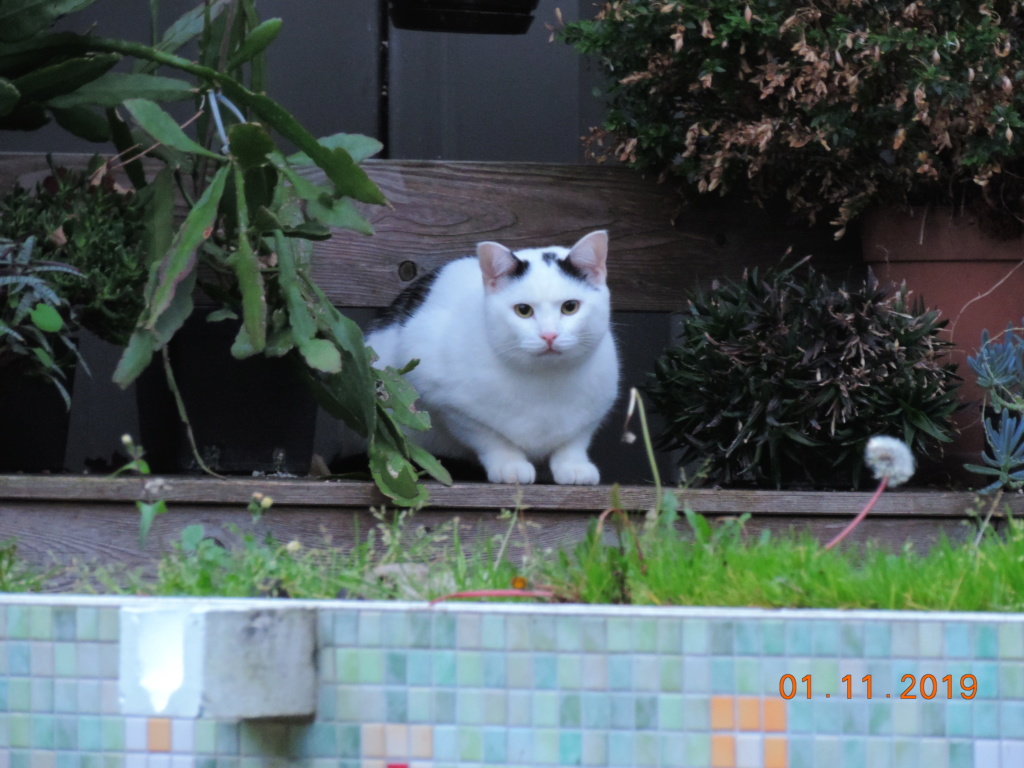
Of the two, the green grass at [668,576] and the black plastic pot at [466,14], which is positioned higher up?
the black plastic pot at [466,14]

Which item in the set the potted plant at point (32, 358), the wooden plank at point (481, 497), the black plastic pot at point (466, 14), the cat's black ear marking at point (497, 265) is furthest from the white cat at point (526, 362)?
the potted plant at point (32, 358)

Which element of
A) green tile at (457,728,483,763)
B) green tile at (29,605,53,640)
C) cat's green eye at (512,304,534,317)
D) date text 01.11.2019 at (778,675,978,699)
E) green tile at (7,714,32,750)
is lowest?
green tile at (7,714,32,750)

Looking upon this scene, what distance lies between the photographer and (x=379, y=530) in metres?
1.71

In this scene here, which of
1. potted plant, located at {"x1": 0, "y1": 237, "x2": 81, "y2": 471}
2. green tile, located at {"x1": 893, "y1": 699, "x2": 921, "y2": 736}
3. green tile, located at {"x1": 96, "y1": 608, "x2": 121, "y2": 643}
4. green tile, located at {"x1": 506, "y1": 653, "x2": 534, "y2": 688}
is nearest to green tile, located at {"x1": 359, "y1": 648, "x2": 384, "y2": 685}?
green tile, located at {"x1": 506, "y1": 653, "x2": 534, "y2": 688}

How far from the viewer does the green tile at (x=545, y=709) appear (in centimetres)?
91

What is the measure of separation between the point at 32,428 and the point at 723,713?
1475 millimetres

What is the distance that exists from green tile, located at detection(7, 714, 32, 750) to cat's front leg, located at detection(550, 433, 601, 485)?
1076 mm

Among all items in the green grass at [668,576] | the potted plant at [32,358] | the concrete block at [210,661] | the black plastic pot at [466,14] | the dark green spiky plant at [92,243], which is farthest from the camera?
the black plastic pot at [466,14]

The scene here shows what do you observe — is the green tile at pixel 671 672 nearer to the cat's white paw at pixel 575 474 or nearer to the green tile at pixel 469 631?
the green tile at pixel 469 631

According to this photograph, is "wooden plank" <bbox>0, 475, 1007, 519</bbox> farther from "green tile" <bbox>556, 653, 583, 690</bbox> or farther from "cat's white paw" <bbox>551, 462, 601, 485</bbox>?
"green tile" <bbox>556, 653, 583, 690</bbox>

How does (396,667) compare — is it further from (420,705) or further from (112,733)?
(112,733)

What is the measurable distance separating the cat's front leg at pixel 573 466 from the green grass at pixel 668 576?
2.32ft

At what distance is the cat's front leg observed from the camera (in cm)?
188

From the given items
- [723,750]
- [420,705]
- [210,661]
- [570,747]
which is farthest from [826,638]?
[210,661]
